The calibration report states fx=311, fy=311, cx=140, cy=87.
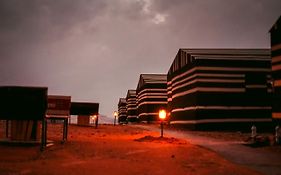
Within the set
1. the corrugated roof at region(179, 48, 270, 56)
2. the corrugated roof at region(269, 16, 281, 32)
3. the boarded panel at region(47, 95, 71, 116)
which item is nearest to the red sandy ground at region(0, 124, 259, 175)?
the boarded panel at region(47, 95, 71, 116)

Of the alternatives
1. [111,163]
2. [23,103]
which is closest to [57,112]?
[23,103]

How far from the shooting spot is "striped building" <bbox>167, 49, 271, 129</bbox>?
26.5 meters

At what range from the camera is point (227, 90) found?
26.9 m

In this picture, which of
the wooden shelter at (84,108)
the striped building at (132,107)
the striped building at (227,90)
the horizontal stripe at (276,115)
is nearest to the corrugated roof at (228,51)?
the striped building at (227,90)

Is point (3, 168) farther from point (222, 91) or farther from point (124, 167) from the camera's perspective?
point (222, 91)

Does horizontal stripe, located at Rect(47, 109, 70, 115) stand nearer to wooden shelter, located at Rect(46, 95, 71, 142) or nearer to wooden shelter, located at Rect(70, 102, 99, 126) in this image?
wooden shelter, located at Rect(46, 95, 71, 142)

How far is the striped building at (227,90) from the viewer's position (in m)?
26.5

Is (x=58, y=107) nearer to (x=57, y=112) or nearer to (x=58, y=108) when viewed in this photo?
(x=58, y=108)

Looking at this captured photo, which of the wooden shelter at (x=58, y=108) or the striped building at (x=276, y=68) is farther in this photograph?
the striped building at (x=276, y=68)

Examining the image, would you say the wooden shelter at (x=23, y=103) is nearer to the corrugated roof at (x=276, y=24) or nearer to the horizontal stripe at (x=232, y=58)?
the corrugated roof at (x=276, y=24)

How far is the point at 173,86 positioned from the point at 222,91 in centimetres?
808

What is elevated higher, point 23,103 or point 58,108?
point 23,103

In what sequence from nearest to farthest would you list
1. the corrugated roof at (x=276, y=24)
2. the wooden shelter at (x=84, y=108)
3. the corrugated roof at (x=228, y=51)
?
the corrugated roof at (x=276, y=24), the corrugated roof at (x=228, y=51), the wooden shelter at (x=84, y=108)

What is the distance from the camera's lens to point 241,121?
87.9ft
